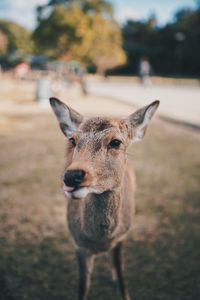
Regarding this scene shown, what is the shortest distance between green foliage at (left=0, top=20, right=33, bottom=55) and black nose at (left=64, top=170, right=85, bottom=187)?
310 feet

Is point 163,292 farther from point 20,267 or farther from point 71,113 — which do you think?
point 71,113

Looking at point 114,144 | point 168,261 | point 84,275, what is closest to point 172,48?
point 168,261

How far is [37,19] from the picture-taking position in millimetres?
46906

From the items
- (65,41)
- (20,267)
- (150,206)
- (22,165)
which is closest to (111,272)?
(20,267)

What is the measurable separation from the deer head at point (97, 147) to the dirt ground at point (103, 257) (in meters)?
1.58

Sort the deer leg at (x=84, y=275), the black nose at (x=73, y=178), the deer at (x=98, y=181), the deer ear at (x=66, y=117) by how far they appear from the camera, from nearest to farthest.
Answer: the black nose at (x=73, y=178)
the deer at (x=98, y=181)
the deer ear at (x=66, y=117)
the deer leg at (x=84, y=275)

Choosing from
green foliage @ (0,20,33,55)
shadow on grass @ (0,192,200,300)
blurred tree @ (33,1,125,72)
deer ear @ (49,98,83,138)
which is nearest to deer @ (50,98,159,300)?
deer ear @ (49,98,83,138)

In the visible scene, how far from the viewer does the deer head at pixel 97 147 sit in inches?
117

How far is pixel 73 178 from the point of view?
2904 mm

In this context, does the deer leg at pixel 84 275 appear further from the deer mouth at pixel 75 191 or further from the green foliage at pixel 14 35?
the green foliage at pixel 14 35

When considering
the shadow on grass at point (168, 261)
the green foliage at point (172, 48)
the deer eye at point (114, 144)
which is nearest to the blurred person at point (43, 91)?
the shadow on grass at point (168, 261)

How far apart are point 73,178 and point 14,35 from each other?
4950 inches

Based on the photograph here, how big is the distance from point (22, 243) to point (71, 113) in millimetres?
2278

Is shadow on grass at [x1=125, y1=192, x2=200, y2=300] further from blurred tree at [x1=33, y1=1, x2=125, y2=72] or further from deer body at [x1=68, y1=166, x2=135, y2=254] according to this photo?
blurred tree at [x1=33, y1=1, x2=125, y2=72]
